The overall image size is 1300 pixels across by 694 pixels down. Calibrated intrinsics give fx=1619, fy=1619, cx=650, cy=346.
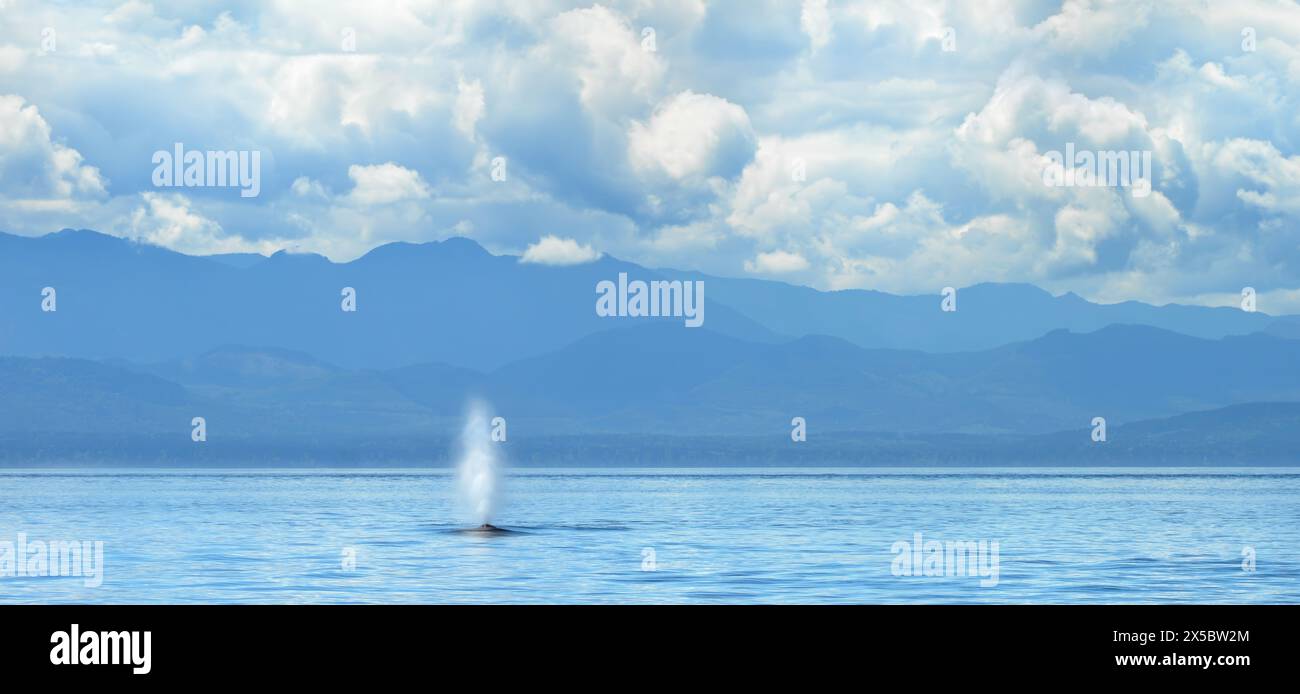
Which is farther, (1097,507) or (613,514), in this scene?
(1097,507)
